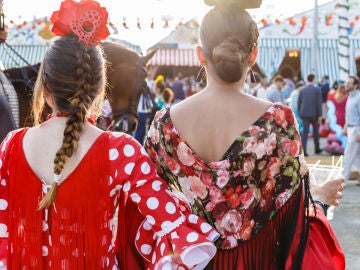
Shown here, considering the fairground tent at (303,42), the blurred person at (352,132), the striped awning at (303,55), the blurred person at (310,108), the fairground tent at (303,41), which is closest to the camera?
the blurred person at (352,132)

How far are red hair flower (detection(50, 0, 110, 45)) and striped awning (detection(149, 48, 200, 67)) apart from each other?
82.8 ft

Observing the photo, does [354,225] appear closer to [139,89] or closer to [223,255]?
[139,89]

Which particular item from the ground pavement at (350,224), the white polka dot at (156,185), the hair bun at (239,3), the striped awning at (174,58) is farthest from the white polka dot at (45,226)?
the striped awning at (174,58)

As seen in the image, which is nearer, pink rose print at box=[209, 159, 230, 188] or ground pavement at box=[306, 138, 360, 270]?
pink rose print at box=[209, 159, 230, 188]

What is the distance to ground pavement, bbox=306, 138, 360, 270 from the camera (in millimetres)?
5461

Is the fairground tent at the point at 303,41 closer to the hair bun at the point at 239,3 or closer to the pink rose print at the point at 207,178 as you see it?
the hair bun at the point at 239,3

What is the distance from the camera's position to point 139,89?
16.5ft

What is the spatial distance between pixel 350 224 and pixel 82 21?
512 cm

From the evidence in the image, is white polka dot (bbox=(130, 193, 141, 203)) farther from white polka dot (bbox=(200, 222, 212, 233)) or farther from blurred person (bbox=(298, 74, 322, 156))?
blurred person (bbox=(298, 74, 322, 156))

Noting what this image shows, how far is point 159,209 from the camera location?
86.2 inches

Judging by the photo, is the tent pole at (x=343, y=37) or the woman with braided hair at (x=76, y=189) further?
the tent pole at (x=343, y=37)

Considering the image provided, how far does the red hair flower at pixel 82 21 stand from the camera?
2283 mm

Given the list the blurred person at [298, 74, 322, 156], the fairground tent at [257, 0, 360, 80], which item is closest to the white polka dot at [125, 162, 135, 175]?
the blurred person at [298, 74, 322, 156]

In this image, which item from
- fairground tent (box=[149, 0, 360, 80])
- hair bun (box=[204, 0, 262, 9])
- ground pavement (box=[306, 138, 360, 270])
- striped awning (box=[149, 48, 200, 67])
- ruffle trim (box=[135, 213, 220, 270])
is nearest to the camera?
ruffle trim (box=[135, 213, 220, 270])
